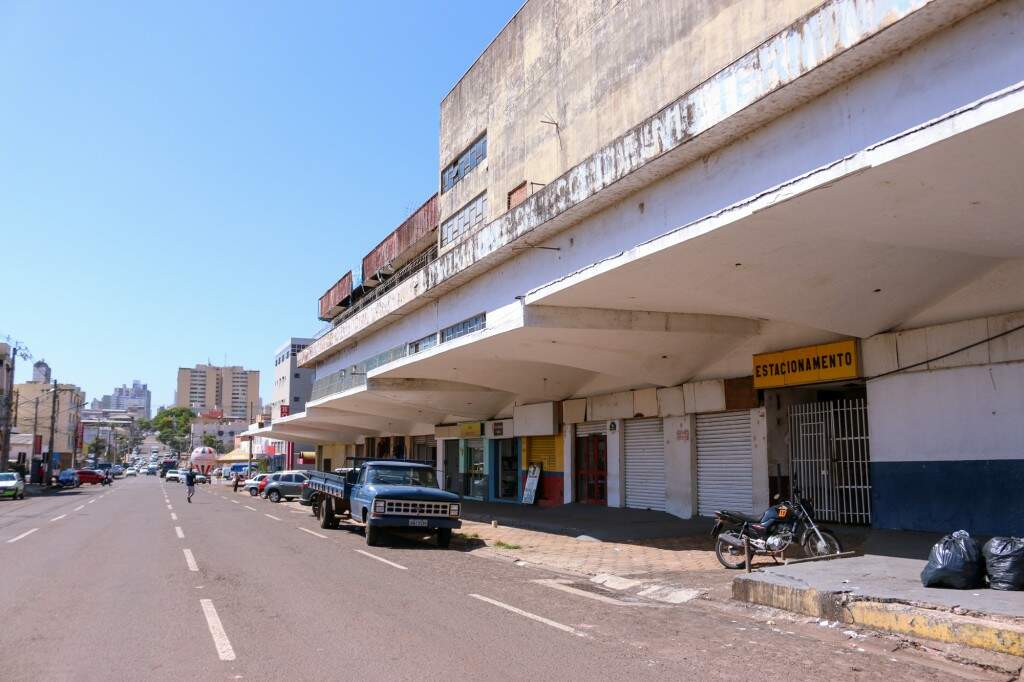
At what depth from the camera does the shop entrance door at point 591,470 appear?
2636 cm

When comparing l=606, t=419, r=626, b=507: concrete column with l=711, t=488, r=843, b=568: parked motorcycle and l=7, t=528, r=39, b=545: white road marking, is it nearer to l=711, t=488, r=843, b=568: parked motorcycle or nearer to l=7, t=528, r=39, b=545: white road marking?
l=711, t=488, r=843, b=568: parked motorcycle

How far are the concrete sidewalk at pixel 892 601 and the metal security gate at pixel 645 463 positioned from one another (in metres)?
11.8

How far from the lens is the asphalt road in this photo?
6520 millimetres

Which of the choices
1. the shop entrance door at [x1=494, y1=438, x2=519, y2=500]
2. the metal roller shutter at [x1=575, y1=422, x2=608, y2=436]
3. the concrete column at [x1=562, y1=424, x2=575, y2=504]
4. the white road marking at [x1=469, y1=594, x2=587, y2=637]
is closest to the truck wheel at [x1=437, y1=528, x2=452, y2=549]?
the white road marking at [x1=469, y1=594, x2=587, y2=637]

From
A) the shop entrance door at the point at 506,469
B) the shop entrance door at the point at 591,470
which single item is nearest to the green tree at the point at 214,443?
the shop entrance door at the point at 506,469

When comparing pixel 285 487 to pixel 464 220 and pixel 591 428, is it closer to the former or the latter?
pixel 464 220

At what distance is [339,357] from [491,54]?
2600 cm

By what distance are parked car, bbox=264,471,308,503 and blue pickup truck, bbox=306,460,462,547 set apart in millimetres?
20092

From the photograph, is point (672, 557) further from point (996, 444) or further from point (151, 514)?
point (151, 514)

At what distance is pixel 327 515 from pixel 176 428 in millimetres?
166317

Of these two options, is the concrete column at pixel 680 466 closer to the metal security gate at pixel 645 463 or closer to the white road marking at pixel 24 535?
the metal security gate at pixel 645 463

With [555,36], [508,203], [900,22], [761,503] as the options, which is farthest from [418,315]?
[900,22]

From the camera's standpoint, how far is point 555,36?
890 inches

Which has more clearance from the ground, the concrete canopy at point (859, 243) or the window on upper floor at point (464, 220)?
the window on upper floor at point (464, 220)
